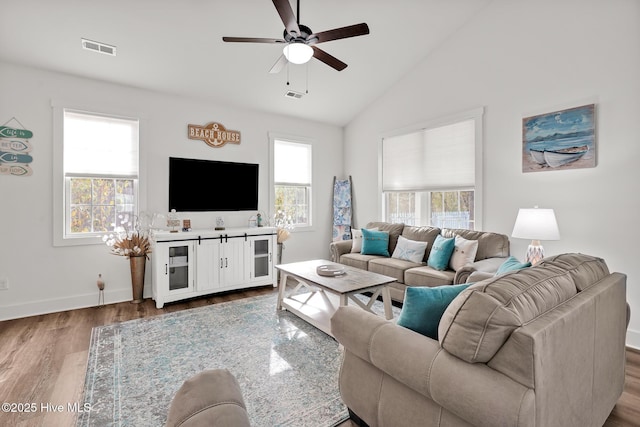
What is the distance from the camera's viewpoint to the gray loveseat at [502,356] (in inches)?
43.1

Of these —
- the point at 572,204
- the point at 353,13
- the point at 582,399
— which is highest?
the point at 353,13

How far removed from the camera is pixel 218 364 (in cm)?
244

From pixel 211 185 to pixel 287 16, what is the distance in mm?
2873

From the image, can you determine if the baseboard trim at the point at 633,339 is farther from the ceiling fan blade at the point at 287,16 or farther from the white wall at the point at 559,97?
the ceiling fan blade at the point at 287,16

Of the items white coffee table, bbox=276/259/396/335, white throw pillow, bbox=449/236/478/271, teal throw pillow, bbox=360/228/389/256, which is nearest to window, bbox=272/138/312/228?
teal throw pillow, bbox=360/228/389/256

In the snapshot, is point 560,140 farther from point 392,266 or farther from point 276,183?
point 276,183

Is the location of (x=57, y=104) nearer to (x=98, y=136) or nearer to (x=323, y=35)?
(x=98, y=136)

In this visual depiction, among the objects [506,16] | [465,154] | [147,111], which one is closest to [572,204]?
[465,154]

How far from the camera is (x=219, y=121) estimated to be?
473cm

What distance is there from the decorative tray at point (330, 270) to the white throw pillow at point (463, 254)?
1.28 m

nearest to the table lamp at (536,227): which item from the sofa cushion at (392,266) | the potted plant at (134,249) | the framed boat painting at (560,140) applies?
the framed boat painting at (560,140)

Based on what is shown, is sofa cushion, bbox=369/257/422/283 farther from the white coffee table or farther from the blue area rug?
the blue area rug

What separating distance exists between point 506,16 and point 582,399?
3975mm

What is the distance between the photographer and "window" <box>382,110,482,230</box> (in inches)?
161
